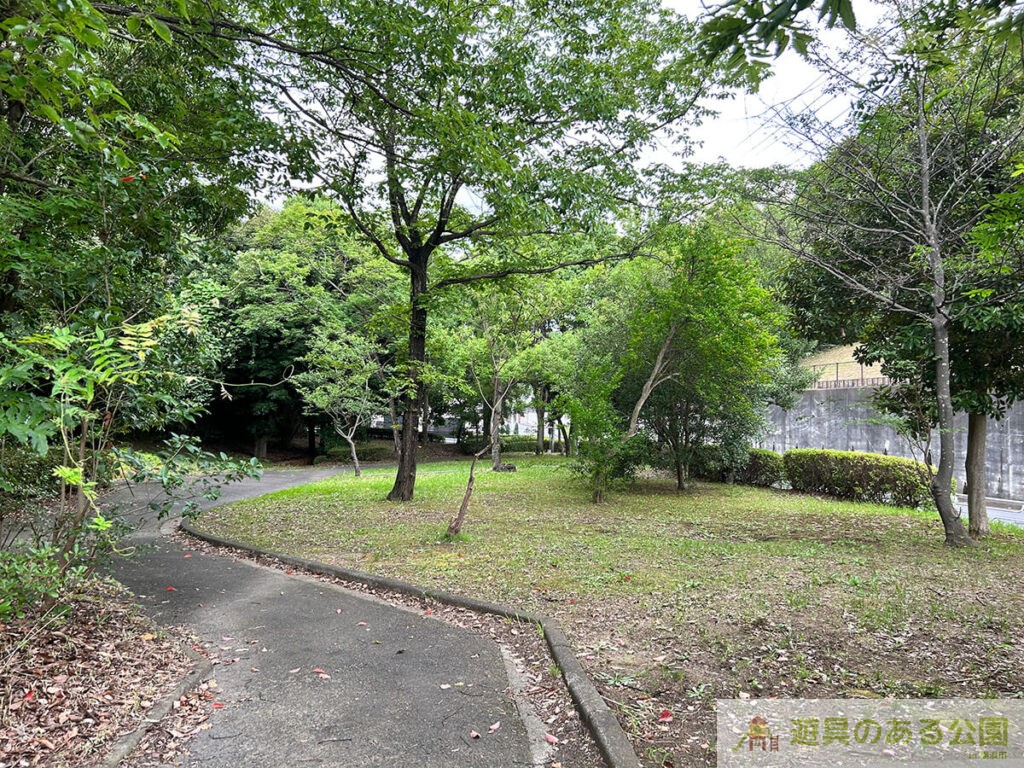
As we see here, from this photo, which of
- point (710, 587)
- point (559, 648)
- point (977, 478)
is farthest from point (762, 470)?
point (559, 648)

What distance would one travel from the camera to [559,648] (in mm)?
3354

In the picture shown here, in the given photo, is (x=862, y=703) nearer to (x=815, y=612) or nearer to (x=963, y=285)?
(x=815, y=612)

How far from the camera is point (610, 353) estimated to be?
39.8ft

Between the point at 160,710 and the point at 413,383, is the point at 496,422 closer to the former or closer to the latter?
the point at 413,383

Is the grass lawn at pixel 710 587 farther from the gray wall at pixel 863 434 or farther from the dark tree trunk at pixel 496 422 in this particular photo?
the gray wall at pixel 863 434

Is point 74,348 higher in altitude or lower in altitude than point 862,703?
higher

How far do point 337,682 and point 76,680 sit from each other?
1.27 meters

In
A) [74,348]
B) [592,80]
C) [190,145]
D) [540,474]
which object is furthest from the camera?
[540,474]

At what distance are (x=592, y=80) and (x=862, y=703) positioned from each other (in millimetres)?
7633

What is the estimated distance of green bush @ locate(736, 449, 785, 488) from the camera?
13.4m

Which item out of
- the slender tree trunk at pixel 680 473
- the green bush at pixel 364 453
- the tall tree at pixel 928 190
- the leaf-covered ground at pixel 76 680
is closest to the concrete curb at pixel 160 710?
the leaf-covered ground at pixel 76 680

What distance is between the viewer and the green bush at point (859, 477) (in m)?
10.3

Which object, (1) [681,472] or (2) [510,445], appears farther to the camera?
(2) [510,445]

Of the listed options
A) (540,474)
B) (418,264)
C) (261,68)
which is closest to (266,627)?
(261,68)
